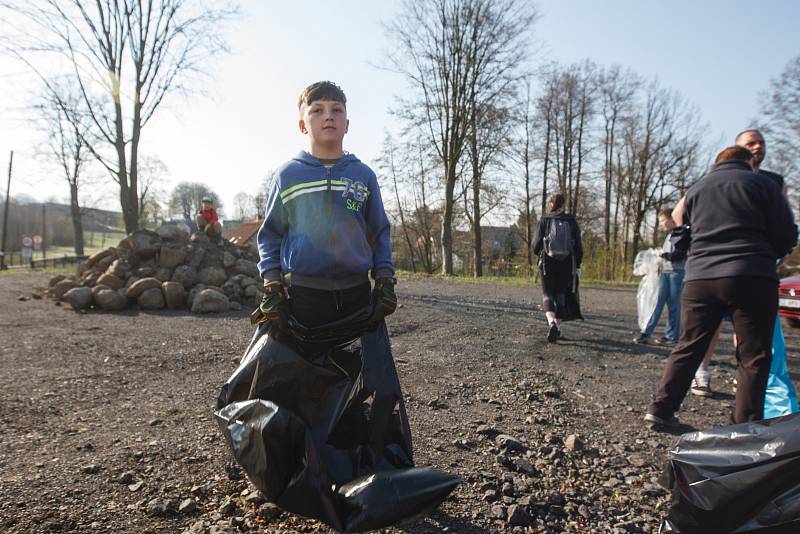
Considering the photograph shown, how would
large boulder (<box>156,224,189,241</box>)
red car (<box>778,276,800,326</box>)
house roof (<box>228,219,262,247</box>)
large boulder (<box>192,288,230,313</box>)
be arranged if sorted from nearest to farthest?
1. red car (<box>778,276,800,326</box>)
2. large boulder (<box>192,288,230,313</box>)
3. large boulder (<box>156,224,189,241</box>)
4. house roof (<box>228,219,262,247</box>)

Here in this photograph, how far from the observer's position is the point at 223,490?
2199 mm

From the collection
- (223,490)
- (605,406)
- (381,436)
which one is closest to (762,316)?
(605,406)

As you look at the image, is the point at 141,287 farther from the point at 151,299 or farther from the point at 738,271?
the point at 738,271

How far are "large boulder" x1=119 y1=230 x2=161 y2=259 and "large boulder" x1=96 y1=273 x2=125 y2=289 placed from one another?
35.4 inches

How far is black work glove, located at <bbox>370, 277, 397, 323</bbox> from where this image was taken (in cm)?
206

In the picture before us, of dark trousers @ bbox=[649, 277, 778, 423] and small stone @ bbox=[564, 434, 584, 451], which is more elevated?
dark trousers @ bbox=[649, 277, 778, 423]

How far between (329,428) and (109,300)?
829 cm

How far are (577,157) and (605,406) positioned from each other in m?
27.0

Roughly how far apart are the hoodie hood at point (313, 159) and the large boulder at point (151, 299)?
762cm

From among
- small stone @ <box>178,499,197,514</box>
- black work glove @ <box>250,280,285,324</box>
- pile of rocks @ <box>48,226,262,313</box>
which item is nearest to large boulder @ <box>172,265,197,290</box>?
pile of rocks @ <box>48,226,262,313</box>

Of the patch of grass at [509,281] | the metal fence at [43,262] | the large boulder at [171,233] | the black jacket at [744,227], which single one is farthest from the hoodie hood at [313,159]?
the metal fence at [43,262]

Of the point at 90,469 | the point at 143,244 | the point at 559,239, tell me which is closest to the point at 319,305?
the point at 90,469

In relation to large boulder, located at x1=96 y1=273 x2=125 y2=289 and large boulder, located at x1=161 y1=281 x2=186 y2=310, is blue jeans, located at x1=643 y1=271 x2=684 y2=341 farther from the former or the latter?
large boulder, located at x1=96 y1=273 x2=125 y2=289

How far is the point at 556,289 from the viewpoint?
18.9 ft
